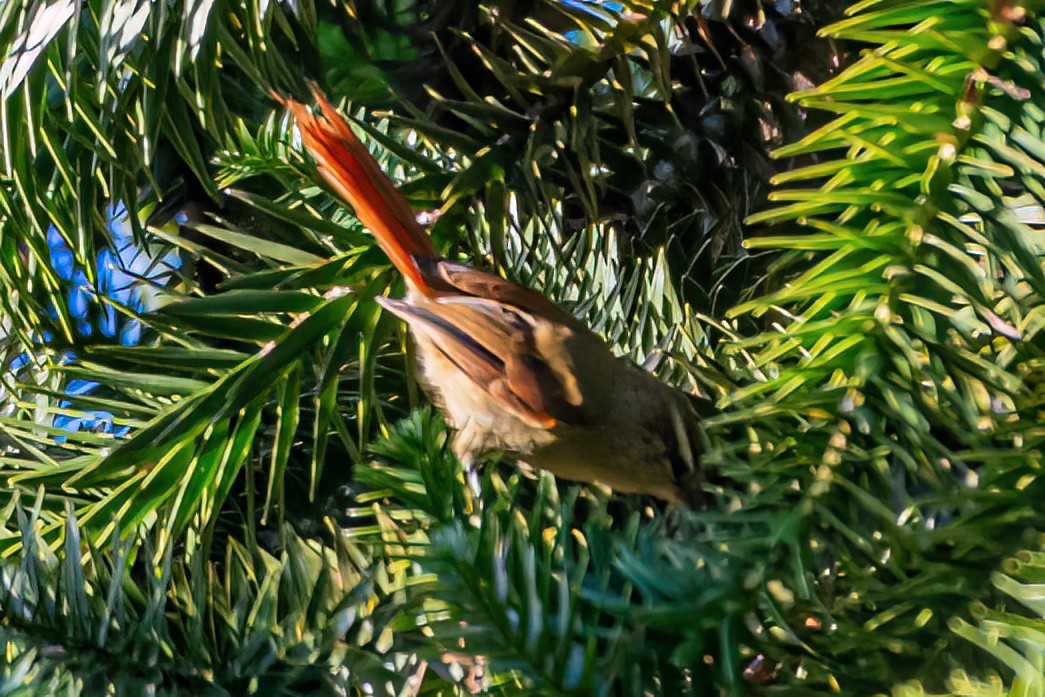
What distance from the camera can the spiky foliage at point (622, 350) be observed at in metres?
0.18

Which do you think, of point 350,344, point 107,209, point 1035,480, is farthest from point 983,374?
point 107,209

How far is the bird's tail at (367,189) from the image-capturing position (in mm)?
268

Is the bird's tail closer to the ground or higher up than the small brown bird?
higher up

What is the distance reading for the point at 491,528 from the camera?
18cm

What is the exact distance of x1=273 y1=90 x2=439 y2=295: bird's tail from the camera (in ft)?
0.88

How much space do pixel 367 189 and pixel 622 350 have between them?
119 millimetres

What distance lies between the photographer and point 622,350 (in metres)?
0.36

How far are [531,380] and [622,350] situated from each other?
4.9 inches

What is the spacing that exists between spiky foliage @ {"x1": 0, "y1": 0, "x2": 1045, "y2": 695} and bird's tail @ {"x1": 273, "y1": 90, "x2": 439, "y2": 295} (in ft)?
Answer: 0.13

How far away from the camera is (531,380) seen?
24 cm

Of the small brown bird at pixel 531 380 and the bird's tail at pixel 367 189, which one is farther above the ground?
the bird's tail at pixel 367 189

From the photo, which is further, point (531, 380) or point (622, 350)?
point (622, 350)

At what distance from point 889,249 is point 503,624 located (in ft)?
0.33

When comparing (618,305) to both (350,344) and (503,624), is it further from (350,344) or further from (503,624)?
(503,624)
